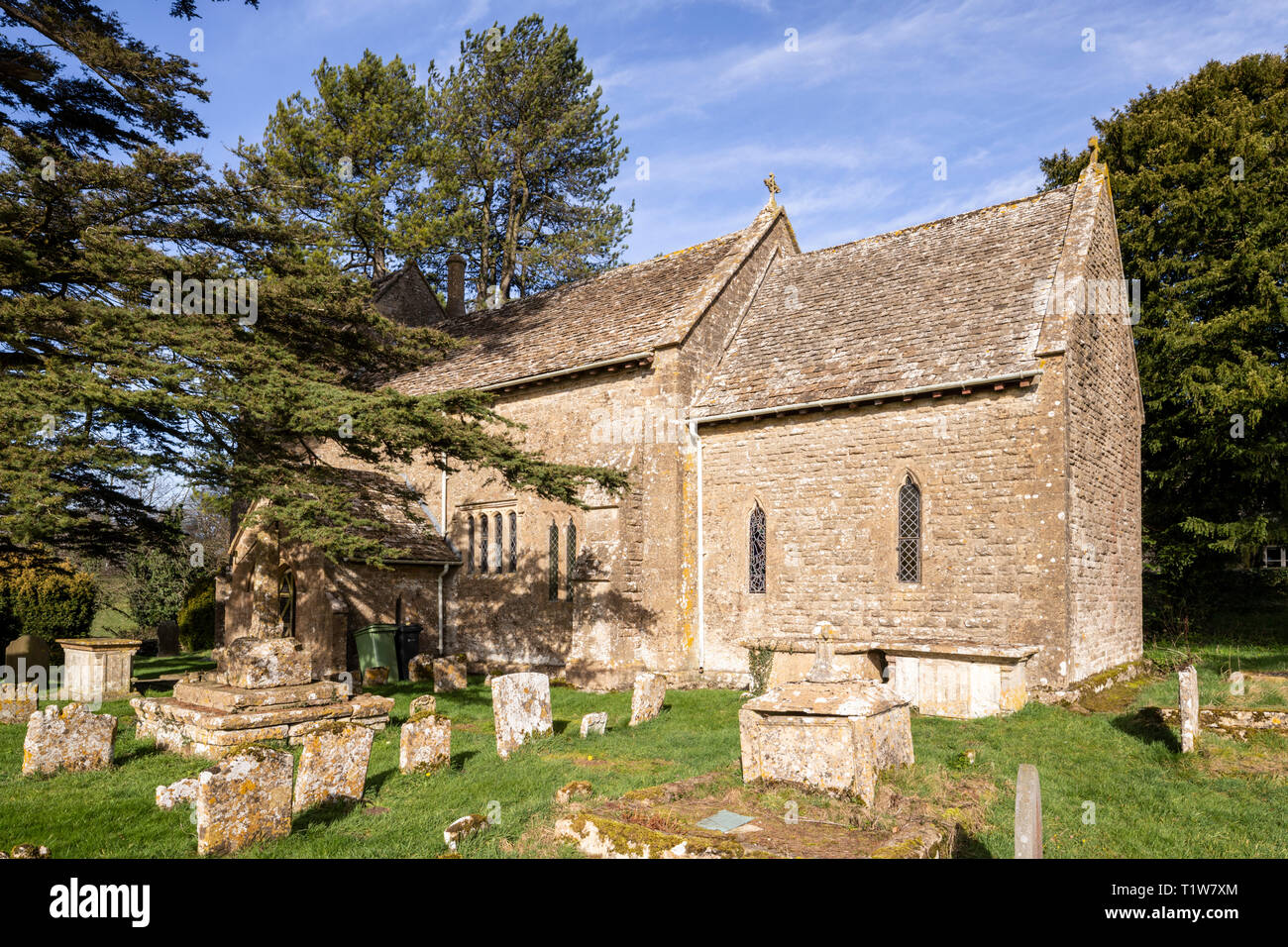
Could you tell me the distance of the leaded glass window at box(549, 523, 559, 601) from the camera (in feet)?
61.6

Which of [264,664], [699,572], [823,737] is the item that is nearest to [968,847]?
[823,737]

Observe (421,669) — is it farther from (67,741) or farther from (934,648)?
(934,648)

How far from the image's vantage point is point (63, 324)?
12109 mm

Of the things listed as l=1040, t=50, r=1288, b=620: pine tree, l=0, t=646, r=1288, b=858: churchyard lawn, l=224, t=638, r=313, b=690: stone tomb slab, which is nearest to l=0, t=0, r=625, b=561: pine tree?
l=224, t=638, r=313, b=690: stone tomb slab

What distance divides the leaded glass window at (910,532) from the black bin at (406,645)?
1078 centimetres

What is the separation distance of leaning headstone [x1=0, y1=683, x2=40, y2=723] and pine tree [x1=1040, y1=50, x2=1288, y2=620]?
2396 cm

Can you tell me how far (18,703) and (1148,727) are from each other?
16078 mm

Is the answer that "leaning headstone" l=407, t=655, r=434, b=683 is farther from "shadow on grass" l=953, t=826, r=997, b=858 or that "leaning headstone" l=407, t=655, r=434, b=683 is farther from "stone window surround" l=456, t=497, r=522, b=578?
"shadow on grass" l=953, t=826, r=997, b=858

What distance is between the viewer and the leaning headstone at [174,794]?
759 centimetres

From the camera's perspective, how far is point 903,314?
16.5m

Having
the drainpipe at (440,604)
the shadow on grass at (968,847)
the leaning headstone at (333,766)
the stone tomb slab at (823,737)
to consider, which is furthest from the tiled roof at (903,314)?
the leaning headstone at (333,766)
